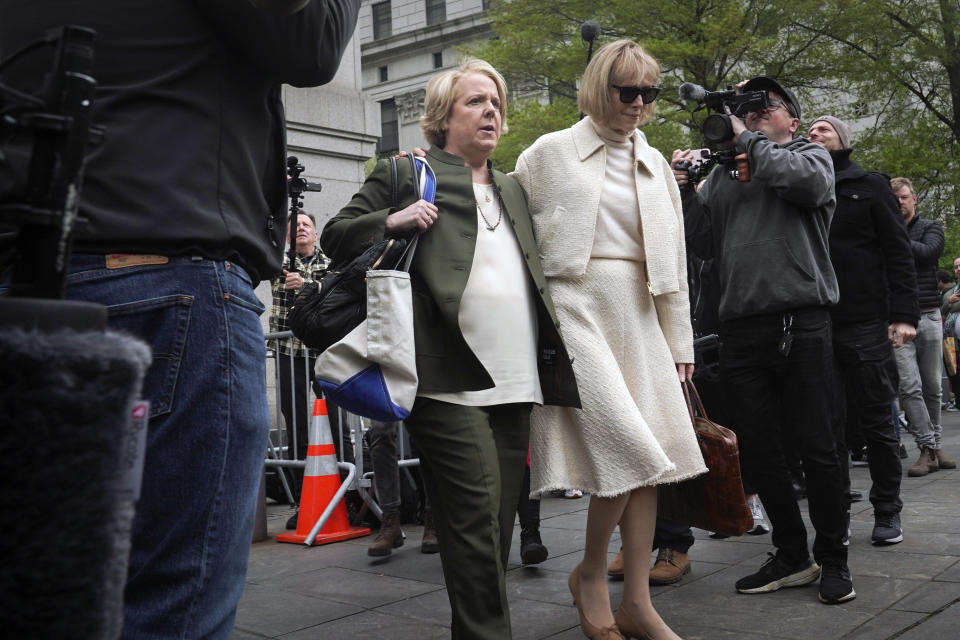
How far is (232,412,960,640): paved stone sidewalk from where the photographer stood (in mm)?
3592

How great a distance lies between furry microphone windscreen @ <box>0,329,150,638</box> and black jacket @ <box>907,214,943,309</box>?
827 centimetres

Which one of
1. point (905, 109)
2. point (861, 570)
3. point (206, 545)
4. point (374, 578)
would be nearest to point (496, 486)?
point (206, 545)

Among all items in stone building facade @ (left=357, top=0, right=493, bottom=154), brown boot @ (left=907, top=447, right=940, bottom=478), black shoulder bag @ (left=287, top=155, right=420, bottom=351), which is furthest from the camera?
stone building facade @ (left=357, top=0, right=493, bottom=154)

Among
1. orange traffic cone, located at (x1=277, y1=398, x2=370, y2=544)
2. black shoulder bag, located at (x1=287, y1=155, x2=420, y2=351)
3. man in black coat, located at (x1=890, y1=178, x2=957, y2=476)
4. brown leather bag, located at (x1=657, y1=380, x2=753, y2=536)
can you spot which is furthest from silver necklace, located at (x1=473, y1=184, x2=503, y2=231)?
man in black coat, located at (x1=890, y1=178, x2=957, y2=476)

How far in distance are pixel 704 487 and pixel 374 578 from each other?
1885 mm

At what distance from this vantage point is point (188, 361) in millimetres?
1600

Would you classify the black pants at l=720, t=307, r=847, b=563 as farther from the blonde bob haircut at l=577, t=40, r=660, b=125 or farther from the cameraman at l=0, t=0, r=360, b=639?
the cameraman at l=0, t=0, r=360, b=639

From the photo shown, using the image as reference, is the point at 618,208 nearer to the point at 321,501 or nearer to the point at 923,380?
the point at 321,501

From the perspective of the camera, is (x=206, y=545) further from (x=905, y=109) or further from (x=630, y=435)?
(x=905, y=109)

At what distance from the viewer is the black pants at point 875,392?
15.7ft

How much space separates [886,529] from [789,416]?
1.24 m

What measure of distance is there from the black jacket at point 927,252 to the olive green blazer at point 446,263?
Answer: 5.93 m

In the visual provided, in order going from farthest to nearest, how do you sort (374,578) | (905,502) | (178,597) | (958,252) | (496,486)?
(958,252) < (905,502) < (374,578) < (496,486) < (178,597)

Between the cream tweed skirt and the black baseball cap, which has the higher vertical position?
the black baseball cap
